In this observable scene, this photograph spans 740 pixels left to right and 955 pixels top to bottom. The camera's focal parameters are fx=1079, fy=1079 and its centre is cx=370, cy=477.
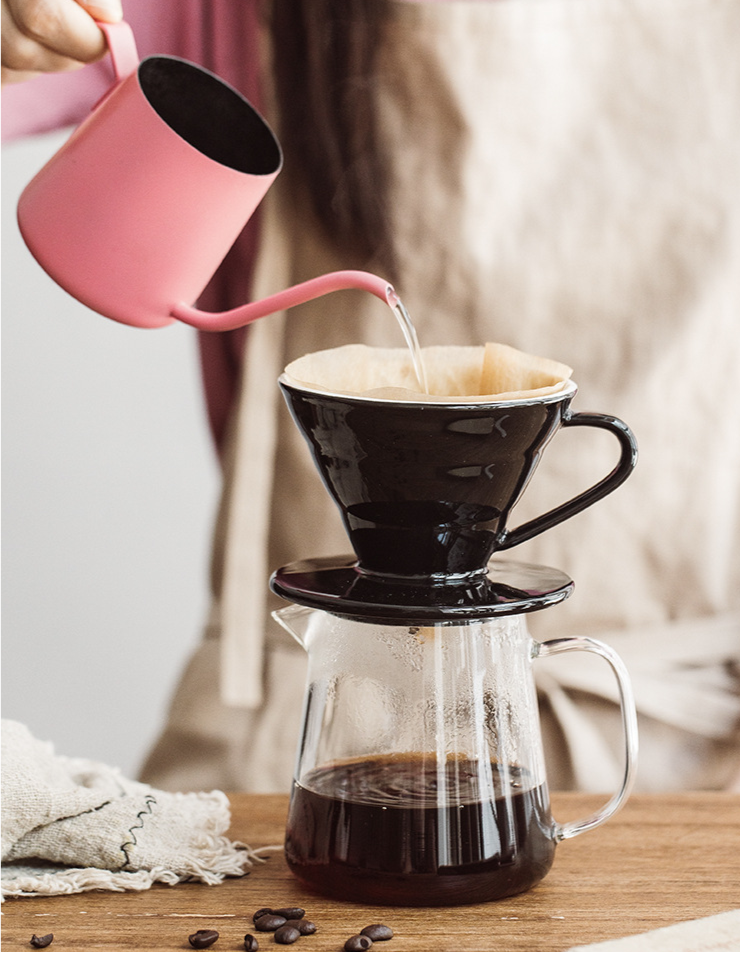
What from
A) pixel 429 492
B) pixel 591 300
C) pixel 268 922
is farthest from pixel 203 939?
pixel 591 300

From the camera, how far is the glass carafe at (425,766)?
656 mm

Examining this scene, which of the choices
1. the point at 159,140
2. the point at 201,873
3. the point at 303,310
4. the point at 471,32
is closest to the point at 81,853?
the point at 201,873

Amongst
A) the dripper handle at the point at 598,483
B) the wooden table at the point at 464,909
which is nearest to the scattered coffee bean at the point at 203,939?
the wooden table at the point at 464,909

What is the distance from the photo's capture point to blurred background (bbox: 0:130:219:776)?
62.6 inches

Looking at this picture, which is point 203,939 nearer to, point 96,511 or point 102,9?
point 102,9

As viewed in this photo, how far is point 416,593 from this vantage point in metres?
0.66

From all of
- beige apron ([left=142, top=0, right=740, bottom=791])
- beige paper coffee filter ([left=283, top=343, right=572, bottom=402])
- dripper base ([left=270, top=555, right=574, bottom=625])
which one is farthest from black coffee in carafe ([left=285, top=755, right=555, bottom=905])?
beige apron ([left=142, top=0, right=740, bottom=791])

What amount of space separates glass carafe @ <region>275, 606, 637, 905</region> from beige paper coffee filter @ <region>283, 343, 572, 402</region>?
0.50 ft

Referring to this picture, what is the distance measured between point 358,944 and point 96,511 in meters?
1.11

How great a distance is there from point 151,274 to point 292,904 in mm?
435

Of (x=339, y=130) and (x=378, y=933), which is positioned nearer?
(x=378, y=933)

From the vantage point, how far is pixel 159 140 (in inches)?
28.5

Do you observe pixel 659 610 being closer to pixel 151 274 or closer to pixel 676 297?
pixel 676 297

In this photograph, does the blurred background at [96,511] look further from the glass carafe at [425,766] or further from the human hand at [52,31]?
the glass carafe at [425,766]
